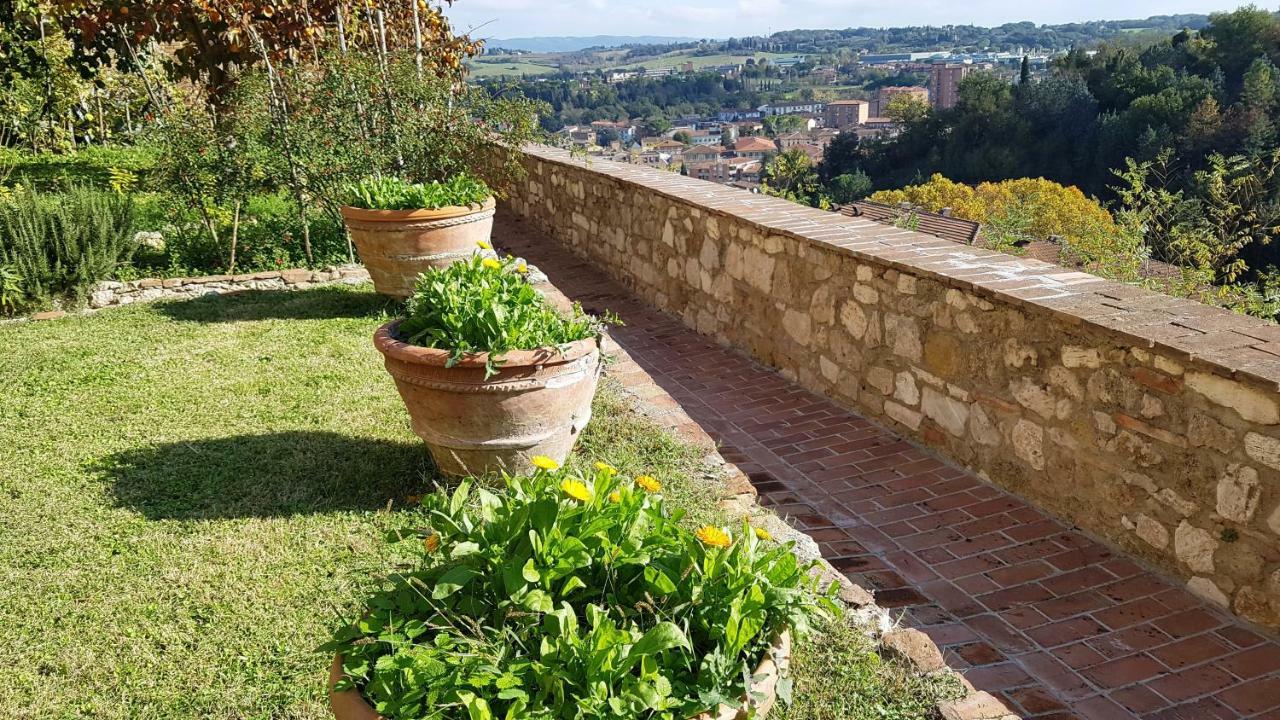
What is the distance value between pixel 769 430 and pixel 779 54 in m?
143

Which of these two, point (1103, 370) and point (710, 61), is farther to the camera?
point (710, 61)

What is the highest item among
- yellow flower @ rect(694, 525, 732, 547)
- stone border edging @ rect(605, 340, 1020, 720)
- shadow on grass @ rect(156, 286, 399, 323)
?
yellow flower @ rect(694, 525, 732, 547)

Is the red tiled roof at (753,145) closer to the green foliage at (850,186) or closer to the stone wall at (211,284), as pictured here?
the green foliage at (850,186)

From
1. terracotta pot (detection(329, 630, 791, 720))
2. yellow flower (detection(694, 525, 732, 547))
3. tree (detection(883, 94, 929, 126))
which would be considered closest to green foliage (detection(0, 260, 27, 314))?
terracotta pot (detection(329, 630, 791, 720))

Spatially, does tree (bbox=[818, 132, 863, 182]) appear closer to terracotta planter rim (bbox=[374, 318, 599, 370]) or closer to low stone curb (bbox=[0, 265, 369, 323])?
low stone curb (bbox=[0, 265, 369, 323])

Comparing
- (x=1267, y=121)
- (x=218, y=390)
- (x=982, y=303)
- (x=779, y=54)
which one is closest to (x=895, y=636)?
(x=982, y=303)

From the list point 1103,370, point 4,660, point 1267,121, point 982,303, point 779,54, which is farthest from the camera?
point 779,54

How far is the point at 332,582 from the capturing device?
2918mm

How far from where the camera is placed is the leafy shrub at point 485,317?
10.5ft

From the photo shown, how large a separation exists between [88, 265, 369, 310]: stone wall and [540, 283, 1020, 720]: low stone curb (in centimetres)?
323

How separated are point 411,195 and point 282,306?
1.41 metres

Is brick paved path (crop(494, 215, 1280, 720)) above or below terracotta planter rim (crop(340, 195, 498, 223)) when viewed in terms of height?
below

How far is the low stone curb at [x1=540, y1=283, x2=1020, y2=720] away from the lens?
235 cm

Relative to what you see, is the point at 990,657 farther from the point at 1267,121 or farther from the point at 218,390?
the point at 1267,121
